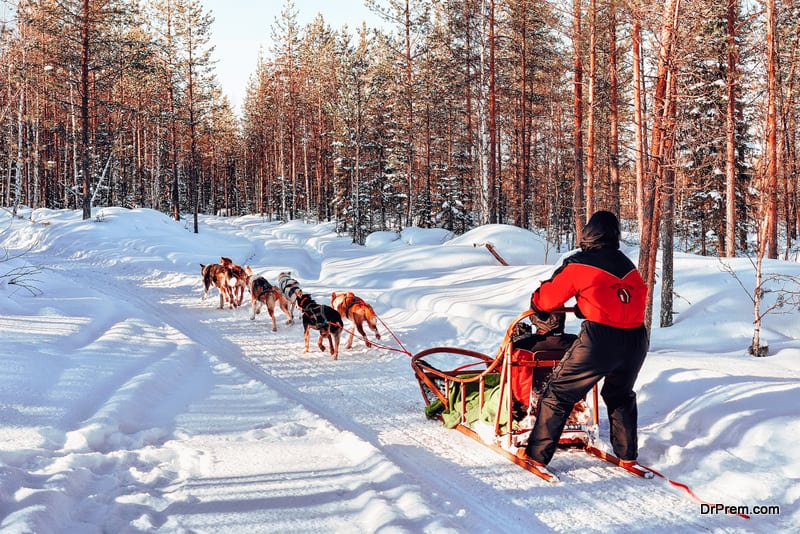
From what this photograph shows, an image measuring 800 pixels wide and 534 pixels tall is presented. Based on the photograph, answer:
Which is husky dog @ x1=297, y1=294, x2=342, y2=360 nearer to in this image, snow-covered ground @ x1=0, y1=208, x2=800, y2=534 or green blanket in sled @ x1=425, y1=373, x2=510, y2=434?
snow-covered ground @ x1=0, y1=208, x2=800, y2=534

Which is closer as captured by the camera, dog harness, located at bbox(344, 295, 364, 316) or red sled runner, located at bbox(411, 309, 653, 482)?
red sled runner, located at bbox(411, 309, 653, 482)

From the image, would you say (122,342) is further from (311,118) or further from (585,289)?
(311,118)

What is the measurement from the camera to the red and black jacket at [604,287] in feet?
12.2

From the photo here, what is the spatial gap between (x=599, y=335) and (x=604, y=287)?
0.34m

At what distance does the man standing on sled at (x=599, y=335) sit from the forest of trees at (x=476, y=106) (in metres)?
3.76

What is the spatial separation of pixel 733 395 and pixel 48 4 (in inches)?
1259

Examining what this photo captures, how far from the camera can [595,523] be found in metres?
3.34

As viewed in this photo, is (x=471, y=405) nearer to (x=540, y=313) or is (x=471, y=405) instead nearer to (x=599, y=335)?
(x=540, y=313)

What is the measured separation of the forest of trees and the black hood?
11.9 ft

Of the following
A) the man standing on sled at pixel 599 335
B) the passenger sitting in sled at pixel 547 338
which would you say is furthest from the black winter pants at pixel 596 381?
the passenger sitting in sled at pixel 547 338

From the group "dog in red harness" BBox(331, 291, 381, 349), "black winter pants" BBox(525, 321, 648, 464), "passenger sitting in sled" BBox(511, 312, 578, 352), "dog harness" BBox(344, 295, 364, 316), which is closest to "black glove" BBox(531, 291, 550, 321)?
"passenger sitting in sled" BBox(511, 312, 578, 352)

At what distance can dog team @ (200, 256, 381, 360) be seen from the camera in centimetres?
802

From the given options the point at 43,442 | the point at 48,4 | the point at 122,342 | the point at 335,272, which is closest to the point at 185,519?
the point at 43,442

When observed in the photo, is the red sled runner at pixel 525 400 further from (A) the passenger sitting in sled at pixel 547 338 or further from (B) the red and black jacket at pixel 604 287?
(B) the red and black jacket at pixel 604 287
